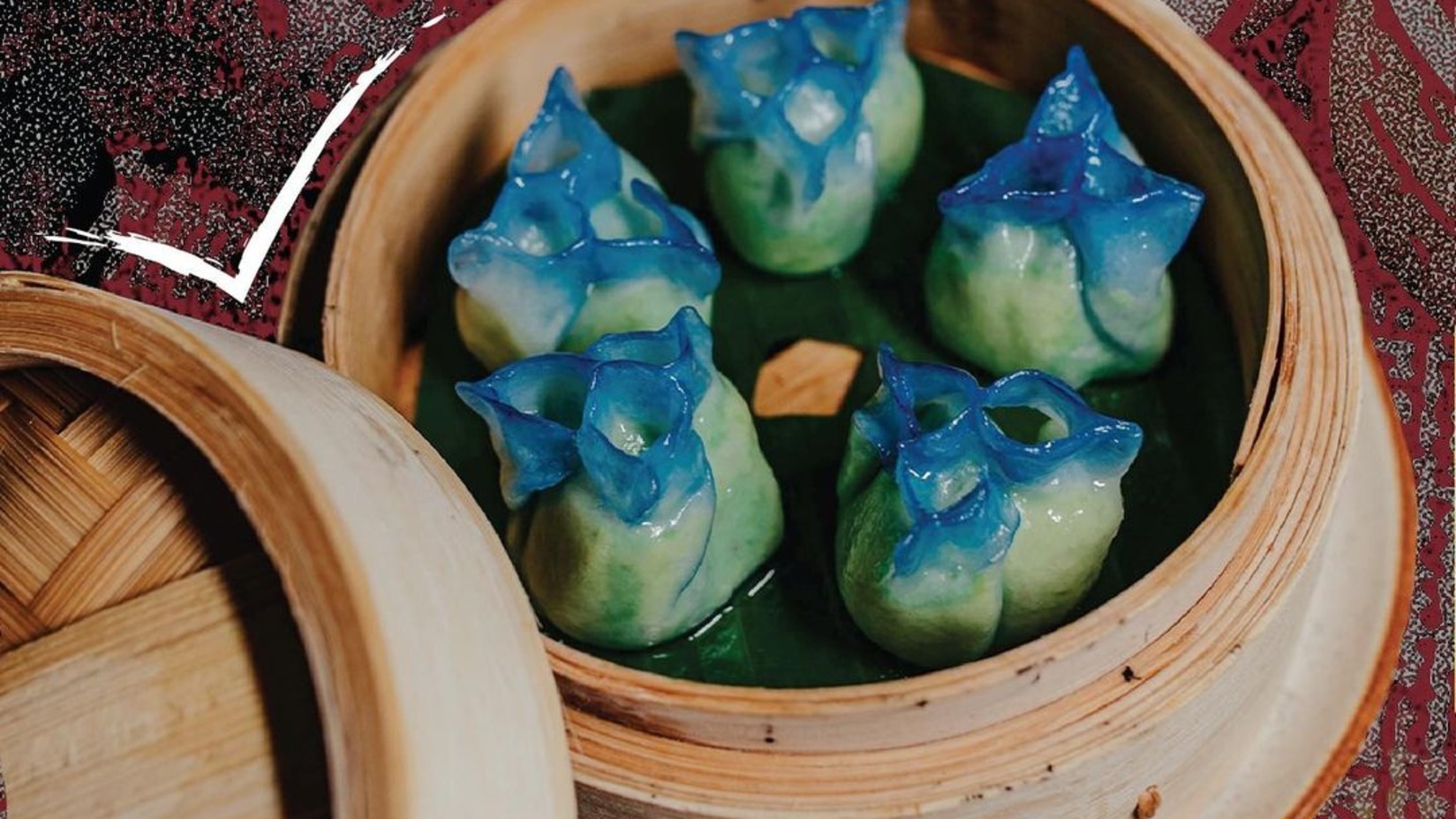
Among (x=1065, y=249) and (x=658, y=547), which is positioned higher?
(x=1065, y=249)

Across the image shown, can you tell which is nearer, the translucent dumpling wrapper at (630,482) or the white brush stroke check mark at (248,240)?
the translucent dumpling wrapper at (630,482)

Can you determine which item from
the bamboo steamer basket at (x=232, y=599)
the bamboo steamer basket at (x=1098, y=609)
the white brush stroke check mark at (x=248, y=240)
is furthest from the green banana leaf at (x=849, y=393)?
the bamboo steamer basket at (x=232, y=599)

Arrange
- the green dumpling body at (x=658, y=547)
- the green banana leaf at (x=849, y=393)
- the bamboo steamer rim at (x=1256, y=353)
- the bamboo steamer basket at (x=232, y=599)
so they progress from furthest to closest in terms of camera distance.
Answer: the green banana leaf at (x=849, y=393) → the green dumpling body at (x=658, y=547) → the bamboo steamer rim at (x=1256, y=353) → the bamboo steamer basket at (x=232, y=599)

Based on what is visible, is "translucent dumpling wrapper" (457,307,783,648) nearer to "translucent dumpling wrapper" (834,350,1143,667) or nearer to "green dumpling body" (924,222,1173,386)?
"translucent dumpling wrapper" (834,350,1143,667)

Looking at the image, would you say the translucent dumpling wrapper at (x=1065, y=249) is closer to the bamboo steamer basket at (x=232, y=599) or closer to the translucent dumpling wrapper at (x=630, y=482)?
the translucent dumpling wrapper at (x=630, y=482)

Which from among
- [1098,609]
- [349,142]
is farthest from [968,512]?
[349,142]

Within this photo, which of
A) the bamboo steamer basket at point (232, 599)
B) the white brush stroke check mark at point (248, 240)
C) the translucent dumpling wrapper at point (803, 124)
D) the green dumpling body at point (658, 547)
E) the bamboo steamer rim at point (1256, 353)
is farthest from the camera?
the white brush stroke check mark at point (248, 240)

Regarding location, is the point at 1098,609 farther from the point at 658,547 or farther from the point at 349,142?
the point at 349,142
